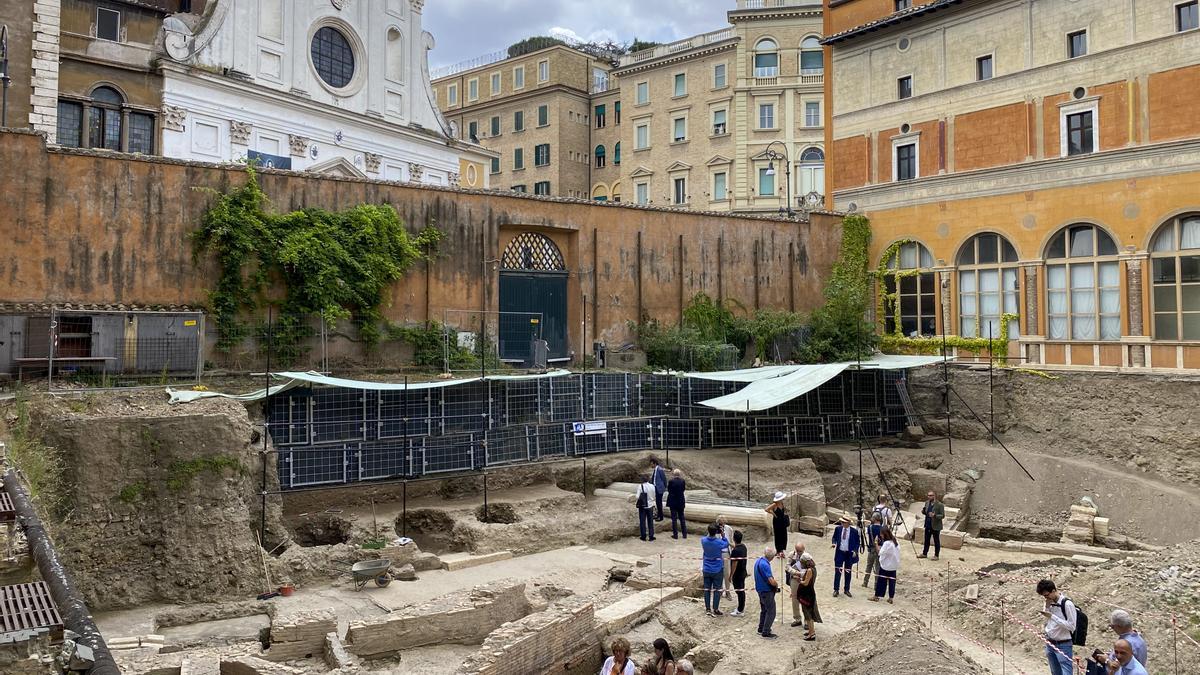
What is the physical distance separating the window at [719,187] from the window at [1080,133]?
23.9 m

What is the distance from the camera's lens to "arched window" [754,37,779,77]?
1930 inches

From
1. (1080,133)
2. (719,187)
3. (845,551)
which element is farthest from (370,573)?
(719,187)

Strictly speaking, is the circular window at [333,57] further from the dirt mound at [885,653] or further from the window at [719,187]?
the dirt mound at [885,653]

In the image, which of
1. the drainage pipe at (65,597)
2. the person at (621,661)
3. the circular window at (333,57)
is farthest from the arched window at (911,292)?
the drainage pipe at (65,597)

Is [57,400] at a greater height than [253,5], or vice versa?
[253,5]

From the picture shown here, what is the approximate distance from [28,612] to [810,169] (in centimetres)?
4716

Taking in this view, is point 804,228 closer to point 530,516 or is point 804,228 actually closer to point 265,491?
point 530,516

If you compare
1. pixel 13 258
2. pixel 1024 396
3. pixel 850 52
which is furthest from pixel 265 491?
pixel 850 52

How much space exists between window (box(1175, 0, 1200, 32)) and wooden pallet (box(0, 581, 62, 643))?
29512 mm

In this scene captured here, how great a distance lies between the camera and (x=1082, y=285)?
26625mm

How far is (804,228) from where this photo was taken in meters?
32.6

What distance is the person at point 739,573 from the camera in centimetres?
1453

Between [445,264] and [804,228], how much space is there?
47.1ft

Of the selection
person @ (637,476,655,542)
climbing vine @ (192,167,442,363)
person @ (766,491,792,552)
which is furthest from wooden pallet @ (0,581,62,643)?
climbing vine @ (192,167,442,363)
